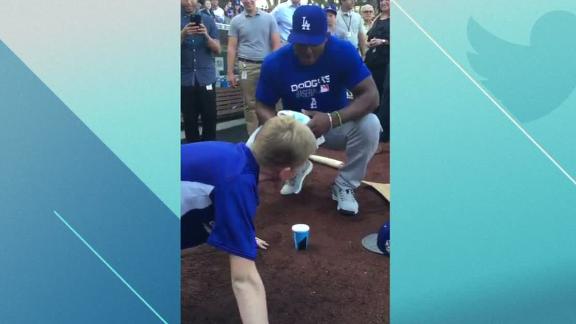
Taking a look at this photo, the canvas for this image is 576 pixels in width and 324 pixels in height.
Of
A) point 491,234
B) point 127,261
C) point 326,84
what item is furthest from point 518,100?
point 326,84

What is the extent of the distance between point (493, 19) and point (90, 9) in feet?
2.74

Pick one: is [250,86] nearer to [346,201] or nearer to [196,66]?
[196,66]

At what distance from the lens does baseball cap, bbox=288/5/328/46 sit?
2467 mm

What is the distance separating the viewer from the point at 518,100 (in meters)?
1.13

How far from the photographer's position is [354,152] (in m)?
2.92

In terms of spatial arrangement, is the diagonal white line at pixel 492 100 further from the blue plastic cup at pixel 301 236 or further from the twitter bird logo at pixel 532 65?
the blue plastic cup at pixel 301 236

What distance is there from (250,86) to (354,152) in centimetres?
175

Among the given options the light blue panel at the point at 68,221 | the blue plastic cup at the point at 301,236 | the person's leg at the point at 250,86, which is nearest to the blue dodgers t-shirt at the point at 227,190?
the light blue panel at the point at 68,221

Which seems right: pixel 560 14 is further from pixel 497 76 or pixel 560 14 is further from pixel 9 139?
pixel 9 139

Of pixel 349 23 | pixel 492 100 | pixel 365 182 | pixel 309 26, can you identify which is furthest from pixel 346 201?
pixel 349 23

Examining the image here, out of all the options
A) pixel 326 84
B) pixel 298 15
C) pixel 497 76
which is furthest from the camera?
pixel 326 84

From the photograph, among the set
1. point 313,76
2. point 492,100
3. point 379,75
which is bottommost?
point 379,75

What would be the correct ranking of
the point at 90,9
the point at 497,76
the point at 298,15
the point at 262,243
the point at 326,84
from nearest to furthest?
the point at 90,9 < the point at 497,76 < the point at 262,243 < the point at 298,15 < the point at 326,84

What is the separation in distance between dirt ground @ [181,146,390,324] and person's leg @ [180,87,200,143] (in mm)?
1210
